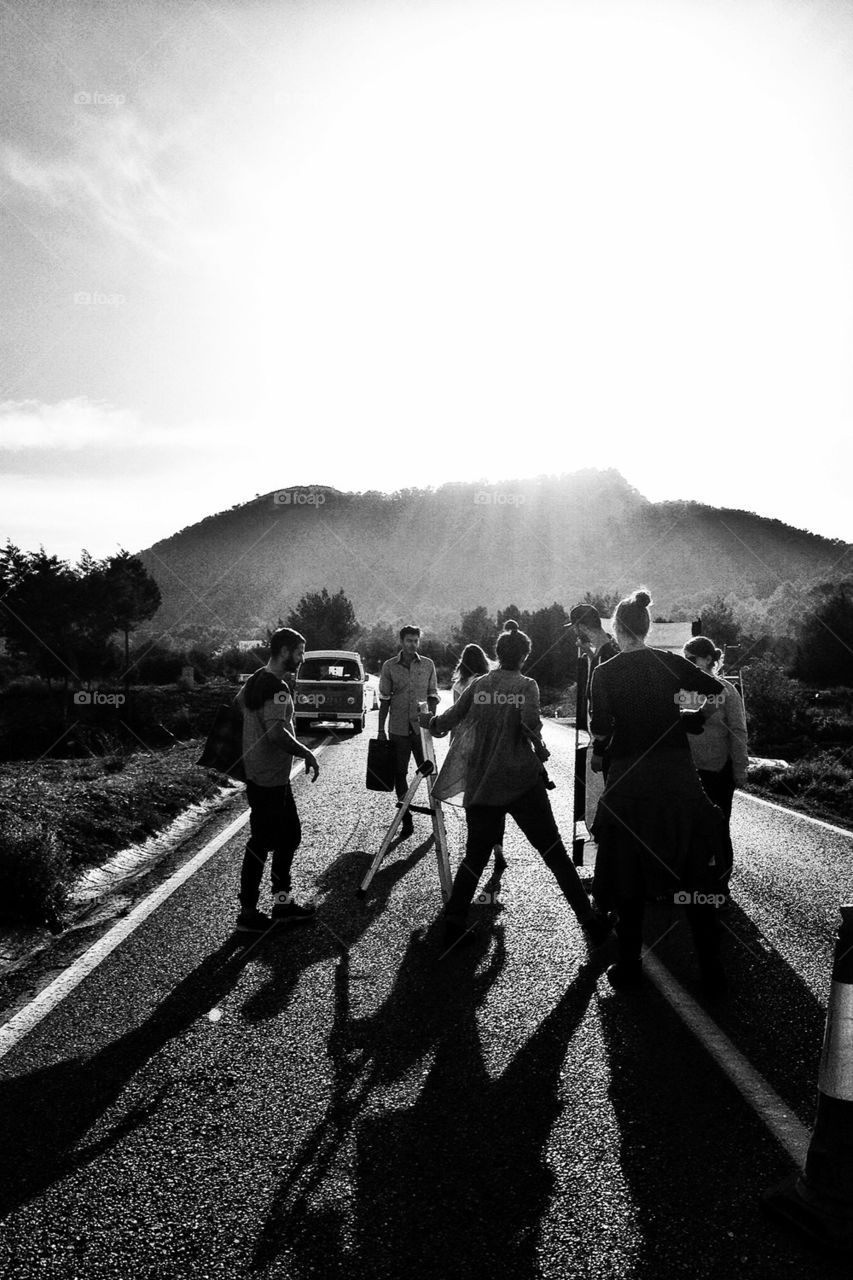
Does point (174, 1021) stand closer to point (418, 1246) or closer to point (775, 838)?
point (418, 1246)

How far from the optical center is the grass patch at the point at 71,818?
6.17m

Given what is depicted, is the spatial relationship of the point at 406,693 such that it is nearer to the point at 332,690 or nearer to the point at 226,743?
the point at 226,743

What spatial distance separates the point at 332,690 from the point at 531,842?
1707 cm

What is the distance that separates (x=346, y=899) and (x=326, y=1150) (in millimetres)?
3472

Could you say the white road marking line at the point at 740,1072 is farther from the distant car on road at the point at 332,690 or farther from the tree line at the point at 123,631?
the tree line at the point at 123,631

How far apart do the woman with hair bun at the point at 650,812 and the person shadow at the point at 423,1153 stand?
23.7 inches

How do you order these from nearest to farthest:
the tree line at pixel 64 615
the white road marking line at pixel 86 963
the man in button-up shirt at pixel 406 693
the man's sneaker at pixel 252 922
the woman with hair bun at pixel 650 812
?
the white road marking line at pixel 86 963
the woman with hair bun at pixel 650 812
the man's sneaker at pixel 252 922
the man in button-up shirt at pixel 406 693
the tree line at pixel 64 615

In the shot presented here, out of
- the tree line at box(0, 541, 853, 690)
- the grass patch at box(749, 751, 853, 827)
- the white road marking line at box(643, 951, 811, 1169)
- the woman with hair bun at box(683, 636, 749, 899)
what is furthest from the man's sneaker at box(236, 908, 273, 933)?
the tree line at box(0, 541, 853, 690)

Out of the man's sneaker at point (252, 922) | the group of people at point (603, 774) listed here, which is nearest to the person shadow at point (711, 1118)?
the group of people at point (603, 774)

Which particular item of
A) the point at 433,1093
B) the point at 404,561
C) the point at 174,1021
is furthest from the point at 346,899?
the point at 404,561

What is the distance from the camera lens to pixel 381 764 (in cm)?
778

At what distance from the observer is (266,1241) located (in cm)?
269

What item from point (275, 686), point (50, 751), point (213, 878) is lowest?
point (50, 751)

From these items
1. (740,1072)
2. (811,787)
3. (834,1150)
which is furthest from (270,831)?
(811,787)
